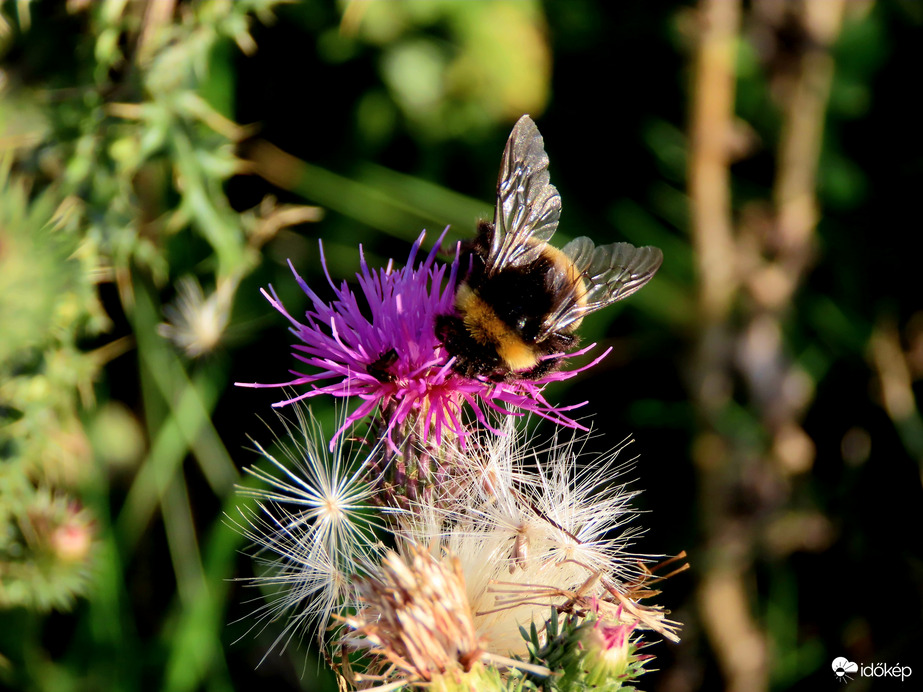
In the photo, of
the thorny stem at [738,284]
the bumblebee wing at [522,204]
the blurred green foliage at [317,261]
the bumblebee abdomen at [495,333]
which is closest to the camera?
the bumblebee abdomen at [495,333]

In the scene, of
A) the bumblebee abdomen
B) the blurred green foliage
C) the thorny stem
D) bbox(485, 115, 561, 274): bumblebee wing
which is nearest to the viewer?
the bumblebee abdomen

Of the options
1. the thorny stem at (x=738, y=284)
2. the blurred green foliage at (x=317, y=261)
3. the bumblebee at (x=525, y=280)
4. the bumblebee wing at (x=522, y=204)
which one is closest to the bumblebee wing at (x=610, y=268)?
the bumblebee at (x=525, y=280)

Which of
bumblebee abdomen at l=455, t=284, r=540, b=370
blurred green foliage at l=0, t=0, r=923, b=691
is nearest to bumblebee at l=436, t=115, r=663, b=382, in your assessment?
bumblebee abdomen at l=455, t=284, r=540, b=370

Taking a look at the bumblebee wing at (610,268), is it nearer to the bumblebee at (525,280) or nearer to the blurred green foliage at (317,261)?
the bumblebee at (525,280)

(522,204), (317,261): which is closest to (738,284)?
(317,261)

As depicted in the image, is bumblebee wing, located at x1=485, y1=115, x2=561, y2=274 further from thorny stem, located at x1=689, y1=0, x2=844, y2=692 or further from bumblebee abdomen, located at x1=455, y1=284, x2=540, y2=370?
thorny stem, located at x1=689, y1=0, x2=844, y2=692

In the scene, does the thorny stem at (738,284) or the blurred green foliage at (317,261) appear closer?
the blurred green foliage at (317,261)

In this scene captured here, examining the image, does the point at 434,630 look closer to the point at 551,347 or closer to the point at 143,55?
the point at 551,347
